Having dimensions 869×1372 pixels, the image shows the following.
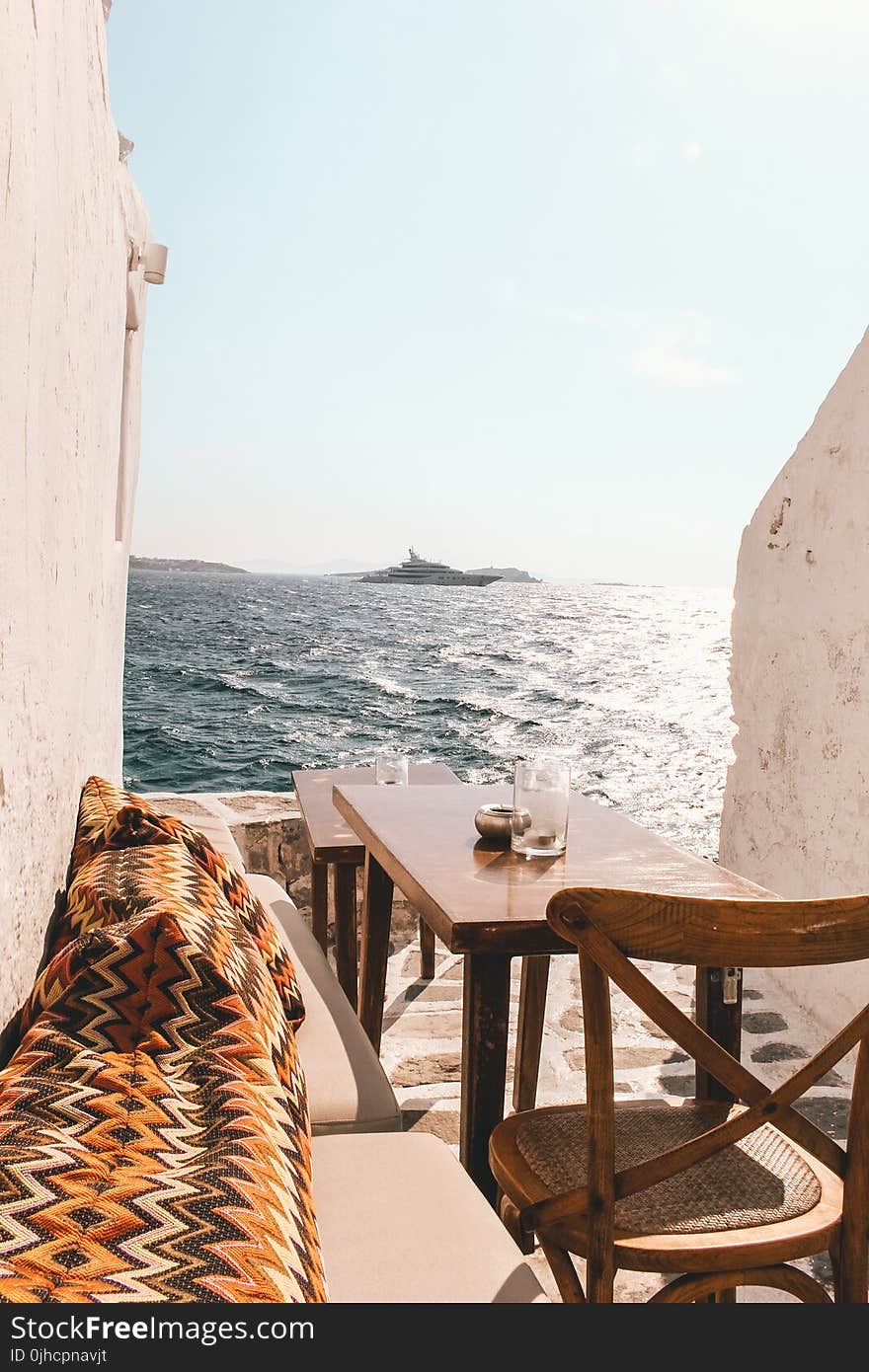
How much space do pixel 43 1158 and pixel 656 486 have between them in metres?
42.7

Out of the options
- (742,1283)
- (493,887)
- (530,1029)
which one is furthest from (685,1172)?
(530,1029)

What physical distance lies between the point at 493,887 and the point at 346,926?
1199mm

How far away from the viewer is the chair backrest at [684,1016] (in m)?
0.94

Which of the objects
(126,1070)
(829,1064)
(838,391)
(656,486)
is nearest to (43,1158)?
(126,1070)

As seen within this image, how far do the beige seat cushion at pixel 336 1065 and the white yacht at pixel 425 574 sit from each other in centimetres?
6510

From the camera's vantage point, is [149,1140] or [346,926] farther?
[346,926]

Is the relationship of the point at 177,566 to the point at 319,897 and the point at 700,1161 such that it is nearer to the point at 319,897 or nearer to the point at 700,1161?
the point at 319,897

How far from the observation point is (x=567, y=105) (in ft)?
18.2

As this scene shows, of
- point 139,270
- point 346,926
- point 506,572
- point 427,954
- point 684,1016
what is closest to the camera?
point 684,1016

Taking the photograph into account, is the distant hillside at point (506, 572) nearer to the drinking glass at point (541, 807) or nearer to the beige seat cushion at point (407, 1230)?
the drinking glass at point (541, 807)

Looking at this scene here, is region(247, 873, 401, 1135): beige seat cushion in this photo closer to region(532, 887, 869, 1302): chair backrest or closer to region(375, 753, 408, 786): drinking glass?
region(532, 887, 869, 1302): chair backrest

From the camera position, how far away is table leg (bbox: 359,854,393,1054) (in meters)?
2.13

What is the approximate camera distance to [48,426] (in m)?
1.29

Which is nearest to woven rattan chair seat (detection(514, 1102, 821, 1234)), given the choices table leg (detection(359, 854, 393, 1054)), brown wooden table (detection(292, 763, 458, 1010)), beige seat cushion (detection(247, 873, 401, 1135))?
beige seat cushion (detection(247, 873, 401, 1135))
